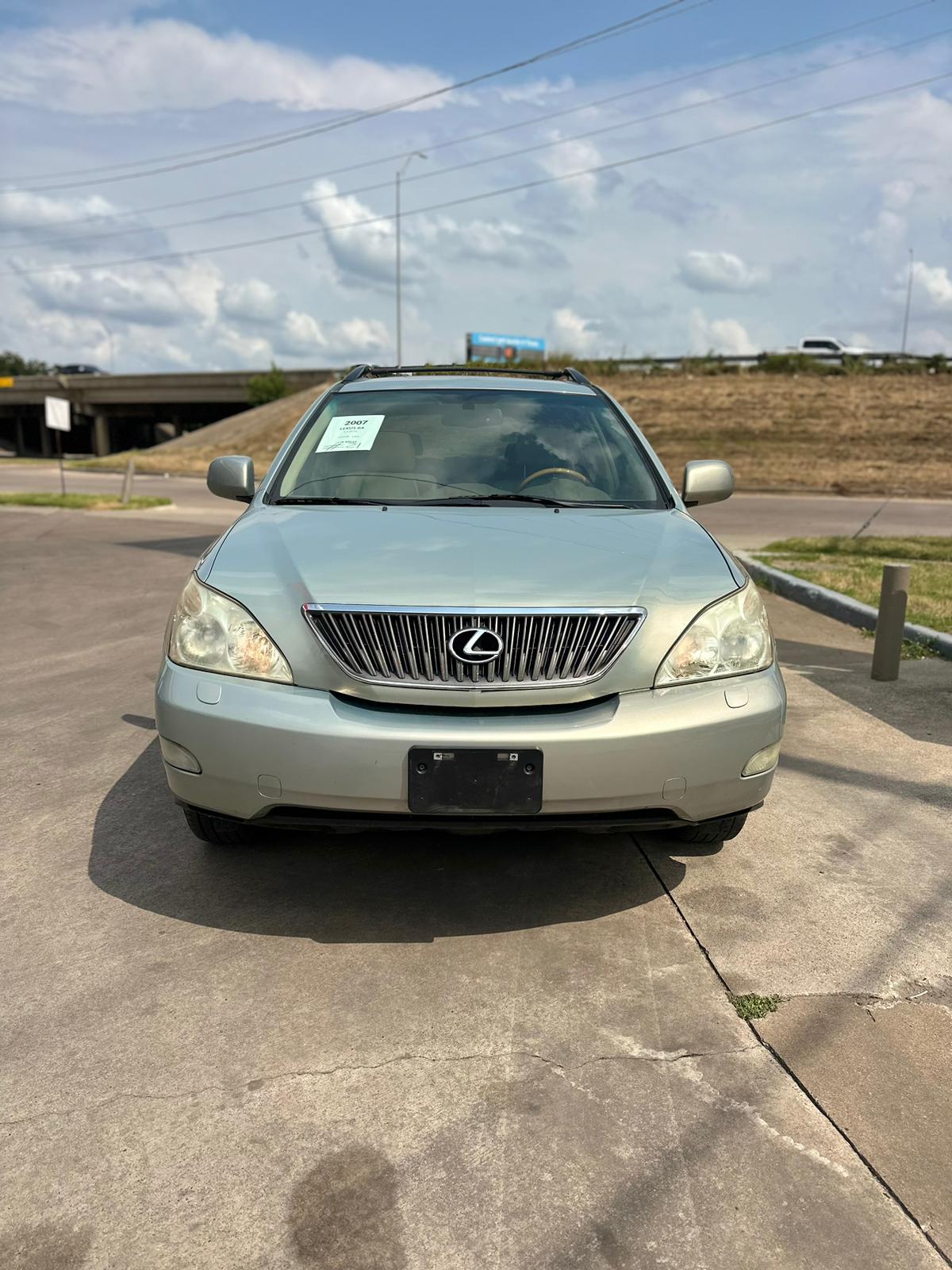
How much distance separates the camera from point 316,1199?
204cm

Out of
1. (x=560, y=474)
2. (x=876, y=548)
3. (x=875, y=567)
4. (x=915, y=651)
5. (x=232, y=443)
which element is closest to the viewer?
(x=560, y=474)

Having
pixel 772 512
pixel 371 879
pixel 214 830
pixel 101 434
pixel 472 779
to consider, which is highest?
pixel 472 779

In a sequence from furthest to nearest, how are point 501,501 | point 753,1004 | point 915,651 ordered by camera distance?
1. point 915,651
2. point 501,501
3. point 753,1004

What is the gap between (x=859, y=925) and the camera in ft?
10.5

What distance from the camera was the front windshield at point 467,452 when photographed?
412 centimetres

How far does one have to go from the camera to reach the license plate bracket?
9.24ft

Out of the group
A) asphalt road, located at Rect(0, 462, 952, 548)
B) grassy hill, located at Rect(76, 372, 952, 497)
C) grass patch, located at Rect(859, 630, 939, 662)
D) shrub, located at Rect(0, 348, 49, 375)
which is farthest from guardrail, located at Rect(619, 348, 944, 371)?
shrub, located at Rect(0, 348, 49, 375)

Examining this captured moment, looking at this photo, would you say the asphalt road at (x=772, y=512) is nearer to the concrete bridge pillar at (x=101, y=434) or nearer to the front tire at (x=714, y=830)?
the front tire at (x=714, y=830)

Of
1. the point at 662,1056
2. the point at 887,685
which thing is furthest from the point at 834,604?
the point at 662,1056

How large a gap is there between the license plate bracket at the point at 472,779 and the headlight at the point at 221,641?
489mm

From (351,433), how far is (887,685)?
367 cm

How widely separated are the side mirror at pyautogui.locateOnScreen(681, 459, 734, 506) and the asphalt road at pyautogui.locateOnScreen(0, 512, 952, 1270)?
4.32 feet

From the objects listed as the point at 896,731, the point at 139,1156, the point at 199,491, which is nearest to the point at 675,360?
the point at 199,491

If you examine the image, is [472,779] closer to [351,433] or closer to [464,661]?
[464,661]
